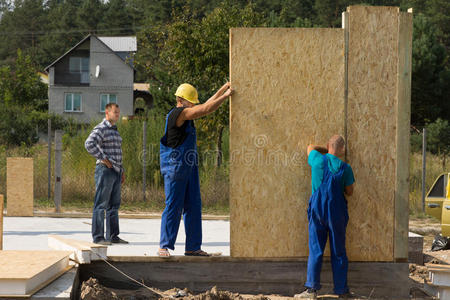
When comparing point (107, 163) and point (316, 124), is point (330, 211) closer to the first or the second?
point (316, 124)

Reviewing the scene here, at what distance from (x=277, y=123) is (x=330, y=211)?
103 cm

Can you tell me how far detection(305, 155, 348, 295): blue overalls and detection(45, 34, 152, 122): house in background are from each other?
137 ft

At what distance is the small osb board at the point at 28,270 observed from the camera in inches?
198

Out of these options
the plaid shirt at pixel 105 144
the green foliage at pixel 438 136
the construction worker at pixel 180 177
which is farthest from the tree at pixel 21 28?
the construction worker at pixel 180 177

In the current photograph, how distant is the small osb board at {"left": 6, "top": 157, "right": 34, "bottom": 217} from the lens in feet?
37.0

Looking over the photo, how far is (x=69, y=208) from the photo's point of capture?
13055 millimetres

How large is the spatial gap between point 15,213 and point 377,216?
24.6ft

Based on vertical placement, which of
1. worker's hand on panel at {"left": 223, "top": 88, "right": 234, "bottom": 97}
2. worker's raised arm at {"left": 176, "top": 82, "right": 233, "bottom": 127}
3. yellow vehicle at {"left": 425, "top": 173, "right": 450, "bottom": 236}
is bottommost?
yellow vehicle at {"left": 425, "top": 173, "right": 450, "bottom": 236}

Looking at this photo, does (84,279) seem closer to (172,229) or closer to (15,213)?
(172,229)

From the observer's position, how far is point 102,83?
47812mm

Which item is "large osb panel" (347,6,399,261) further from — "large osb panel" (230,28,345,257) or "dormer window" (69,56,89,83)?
"dormer window" (69,56,89,83)

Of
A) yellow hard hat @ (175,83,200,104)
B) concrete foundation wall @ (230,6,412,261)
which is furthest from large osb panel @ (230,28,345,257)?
yellow hard hat @ (175,83,200,104)

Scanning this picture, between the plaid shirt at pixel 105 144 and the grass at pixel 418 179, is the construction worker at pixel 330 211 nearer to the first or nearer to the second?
the plaid shirt at pixel 105 144

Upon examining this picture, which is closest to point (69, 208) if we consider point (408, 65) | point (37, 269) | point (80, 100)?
point (37, 269)
